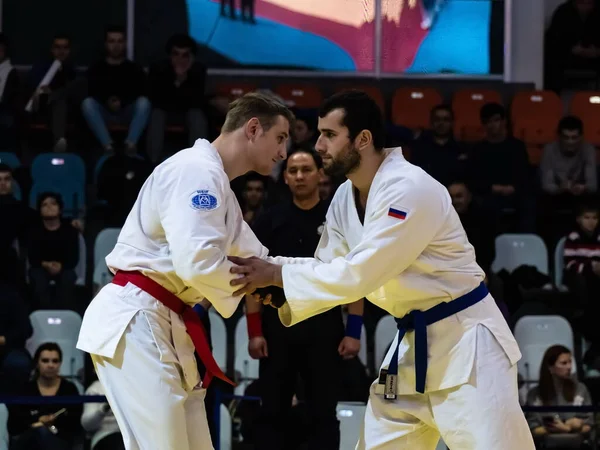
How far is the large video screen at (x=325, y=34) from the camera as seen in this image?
478 inches

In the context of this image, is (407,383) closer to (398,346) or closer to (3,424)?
(398,346)

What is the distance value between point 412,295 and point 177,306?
38.3 inches

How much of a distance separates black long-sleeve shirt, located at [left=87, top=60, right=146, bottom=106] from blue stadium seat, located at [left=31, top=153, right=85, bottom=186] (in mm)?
937

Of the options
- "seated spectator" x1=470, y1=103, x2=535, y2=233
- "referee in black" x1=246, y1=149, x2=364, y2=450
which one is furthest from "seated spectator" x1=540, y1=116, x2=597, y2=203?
"referee in black" x1=246, y1=149, x2=364, y2=450

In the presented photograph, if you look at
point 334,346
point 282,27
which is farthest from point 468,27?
point 334,346

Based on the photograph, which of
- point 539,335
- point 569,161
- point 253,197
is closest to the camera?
point 539,335

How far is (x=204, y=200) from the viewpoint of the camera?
3.89 m

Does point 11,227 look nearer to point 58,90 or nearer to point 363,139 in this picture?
point 58,90

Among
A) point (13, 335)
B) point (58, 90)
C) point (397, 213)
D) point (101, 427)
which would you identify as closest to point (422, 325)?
point (397, 213)

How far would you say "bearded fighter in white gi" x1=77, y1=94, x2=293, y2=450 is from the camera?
386cm

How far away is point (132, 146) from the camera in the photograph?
388 inches

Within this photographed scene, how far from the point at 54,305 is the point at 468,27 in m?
6.44

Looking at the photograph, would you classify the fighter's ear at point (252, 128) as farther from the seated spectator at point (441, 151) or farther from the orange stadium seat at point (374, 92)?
the orange stadium seat at point (374, 92)

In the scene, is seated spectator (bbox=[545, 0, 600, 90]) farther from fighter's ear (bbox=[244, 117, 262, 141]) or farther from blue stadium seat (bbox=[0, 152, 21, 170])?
fighter's ear (bbox=[244, 117, 262, 141])
